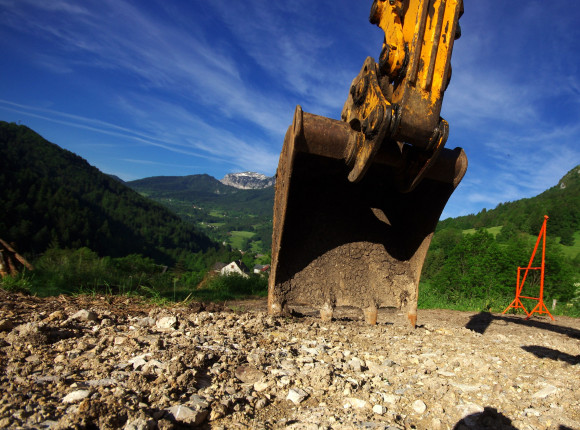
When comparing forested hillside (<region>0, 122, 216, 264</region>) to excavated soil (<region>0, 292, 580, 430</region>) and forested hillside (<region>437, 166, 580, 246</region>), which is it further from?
forested hillside (<region>437, 166, 580, 246</region>)

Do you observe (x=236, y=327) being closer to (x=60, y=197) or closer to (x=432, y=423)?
(x=432, y=423)

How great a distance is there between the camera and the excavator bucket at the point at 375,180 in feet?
7.41

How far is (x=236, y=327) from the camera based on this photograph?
2707 mm

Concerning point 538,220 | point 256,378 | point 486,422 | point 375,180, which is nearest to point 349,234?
point 375,180

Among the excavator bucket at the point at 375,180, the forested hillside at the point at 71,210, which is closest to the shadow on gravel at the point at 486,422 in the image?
the excavator bucket at the point at 375,180

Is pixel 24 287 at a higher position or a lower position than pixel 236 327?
lower

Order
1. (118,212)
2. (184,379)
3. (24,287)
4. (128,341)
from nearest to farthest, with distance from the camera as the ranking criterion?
(184,379) → (128,341) → (24,287) → (118,212)

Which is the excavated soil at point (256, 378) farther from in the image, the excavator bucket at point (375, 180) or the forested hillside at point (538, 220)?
the forested hillside at point (538, 220)

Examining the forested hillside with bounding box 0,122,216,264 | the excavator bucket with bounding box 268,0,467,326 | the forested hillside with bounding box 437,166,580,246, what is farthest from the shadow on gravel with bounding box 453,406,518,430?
the forested hillside with bounding box 437,166,580,246

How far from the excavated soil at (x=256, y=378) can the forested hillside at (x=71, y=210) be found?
32.7 metres

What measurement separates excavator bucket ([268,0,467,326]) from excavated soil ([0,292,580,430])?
0.56 meters

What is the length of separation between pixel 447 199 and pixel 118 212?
88.1 meters

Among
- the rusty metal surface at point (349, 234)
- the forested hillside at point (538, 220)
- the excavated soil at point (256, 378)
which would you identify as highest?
the forested hillside at point (538, 220)

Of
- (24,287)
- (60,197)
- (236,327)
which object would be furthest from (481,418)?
(60,197)
